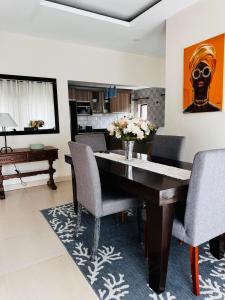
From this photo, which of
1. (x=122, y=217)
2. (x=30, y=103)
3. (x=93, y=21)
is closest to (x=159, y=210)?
(x=122, y=217)

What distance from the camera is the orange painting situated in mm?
2525

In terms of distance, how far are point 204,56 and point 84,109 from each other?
4.36m

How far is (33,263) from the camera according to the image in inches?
72.4

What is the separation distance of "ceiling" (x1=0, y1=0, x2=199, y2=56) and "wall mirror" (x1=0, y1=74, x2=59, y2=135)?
828 mm

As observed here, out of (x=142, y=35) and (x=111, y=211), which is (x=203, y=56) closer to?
(x=142, y=35)

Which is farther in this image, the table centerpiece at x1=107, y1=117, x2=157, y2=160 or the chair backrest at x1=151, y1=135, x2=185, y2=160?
the chair backrest at x1=151, y1=135, x2=185, y2=160

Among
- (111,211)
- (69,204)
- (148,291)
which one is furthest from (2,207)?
(148,291)

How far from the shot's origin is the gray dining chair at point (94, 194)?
1772mm

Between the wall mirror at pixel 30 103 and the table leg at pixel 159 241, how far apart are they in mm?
3173

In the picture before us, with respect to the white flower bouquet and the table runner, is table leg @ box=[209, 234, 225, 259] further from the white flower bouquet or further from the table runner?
the white flower bouquet

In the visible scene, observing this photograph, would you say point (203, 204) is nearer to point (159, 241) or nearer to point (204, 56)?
point (159, 241)

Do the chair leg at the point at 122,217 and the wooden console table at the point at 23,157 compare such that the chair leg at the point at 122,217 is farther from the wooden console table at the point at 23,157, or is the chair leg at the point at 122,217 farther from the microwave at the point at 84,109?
the microwave at the point at 84,109

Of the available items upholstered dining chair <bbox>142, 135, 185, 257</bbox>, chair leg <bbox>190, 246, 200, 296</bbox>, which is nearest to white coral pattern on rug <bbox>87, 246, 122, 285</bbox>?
chair leg <bbox>190, 246, 200, 296</bbox>

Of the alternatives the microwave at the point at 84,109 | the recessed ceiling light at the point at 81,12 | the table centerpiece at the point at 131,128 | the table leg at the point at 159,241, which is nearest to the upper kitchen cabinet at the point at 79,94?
the microwave at the point at 84,109
